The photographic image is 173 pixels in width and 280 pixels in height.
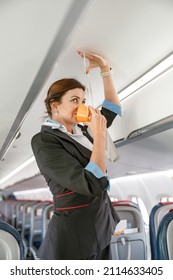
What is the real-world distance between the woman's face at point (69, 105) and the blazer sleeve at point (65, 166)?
0.45ft

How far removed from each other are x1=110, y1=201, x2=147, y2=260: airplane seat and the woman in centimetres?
114

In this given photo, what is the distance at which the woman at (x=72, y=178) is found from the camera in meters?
1.16

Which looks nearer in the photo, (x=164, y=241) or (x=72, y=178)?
(x=72, y=178)

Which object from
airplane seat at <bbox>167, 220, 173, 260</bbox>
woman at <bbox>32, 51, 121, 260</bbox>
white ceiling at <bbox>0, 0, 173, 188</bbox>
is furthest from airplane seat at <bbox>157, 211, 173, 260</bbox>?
white ceiling at <bbox>0, 0, 173, 188</bbox>

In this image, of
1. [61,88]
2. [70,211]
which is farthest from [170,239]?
[61,88]

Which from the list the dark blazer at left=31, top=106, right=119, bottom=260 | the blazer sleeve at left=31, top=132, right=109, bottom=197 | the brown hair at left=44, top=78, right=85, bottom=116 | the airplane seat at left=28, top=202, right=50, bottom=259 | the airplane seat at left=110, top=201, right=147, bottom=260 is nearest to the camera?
the blazer sleeve at left=31, top=132, right=109, bottom=197

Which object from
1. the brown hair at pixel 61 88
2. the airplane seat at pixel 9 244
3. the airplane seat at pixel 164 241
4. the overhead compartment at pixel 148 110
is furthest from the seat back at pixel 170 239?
the brown hair at pixel 61 88

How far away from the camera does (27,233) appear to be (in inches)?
258

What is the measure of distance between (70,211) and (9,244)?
508mm

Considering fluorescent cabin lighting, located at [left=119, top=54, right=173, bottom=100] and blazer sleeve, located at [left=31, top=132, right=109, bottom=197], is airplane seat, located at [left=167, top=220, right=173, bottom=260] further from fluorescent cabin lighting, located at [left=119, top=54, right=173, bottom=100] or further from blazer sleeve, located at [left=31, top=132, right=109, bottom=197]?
fluorescent cabin lighting, located at [left=119, top=54, right=173, bottom=100]

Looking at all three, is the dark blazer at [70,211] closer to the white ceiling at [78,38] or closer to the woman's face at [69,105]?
the woman's face at [69,105]

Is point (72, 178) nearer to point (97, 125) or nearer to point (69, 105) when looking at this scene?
point (97, 125)

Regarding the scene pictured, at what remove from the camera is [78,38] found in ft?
4.42

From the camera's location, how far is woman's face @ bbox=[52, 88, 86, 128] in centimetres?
134
